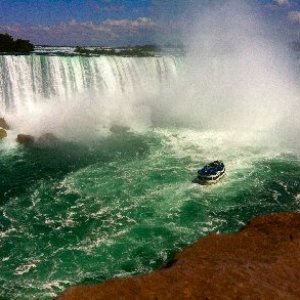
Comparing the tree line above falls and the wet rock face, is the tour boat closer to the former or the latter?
the wet rock face

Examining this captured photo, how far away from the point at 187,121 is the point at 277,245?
25.0 meters

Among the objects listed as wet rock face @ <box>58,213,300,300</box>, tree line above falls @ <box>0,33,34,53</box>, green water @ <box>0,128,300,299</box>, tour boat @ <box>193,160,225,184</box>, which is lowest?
green water @ <box>0,128,300,299</box>

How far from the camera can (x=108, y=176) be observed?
78.0 ft

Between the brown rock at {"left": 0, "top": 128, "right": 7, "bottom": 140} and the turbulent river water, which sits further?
the brown rock at {"left": 0, "top": 128, "right": 7, "bottom": 140}

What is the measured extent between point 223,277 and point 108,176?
1341 centimetres

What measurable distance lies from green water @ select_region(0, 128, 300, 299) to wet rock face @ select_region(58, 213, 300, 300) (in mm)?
2393

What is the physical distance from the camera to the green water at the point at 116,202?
1527cm

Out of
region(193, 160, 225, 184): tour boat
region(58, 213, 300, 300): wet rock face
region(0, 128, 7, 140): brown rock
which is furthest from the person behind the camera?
region(0, 128, 7, 140): brown rock

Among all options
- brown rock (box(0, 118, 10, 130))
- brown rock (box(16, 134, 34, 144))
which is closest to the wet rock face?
brown rock (box(16, 134, 34, 144))

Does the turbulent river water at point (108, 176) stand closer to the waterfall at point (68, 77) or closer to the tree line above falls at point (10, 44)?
the waterfall at point (68, 77)

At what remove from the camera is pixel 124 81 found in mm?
39906

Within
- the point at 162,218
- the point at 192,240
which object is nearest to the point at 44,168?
the point at 162,218

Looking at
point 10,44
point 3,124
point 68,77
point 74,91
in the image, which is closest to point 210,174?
point 3,124

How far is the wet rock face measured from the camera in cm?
1102
